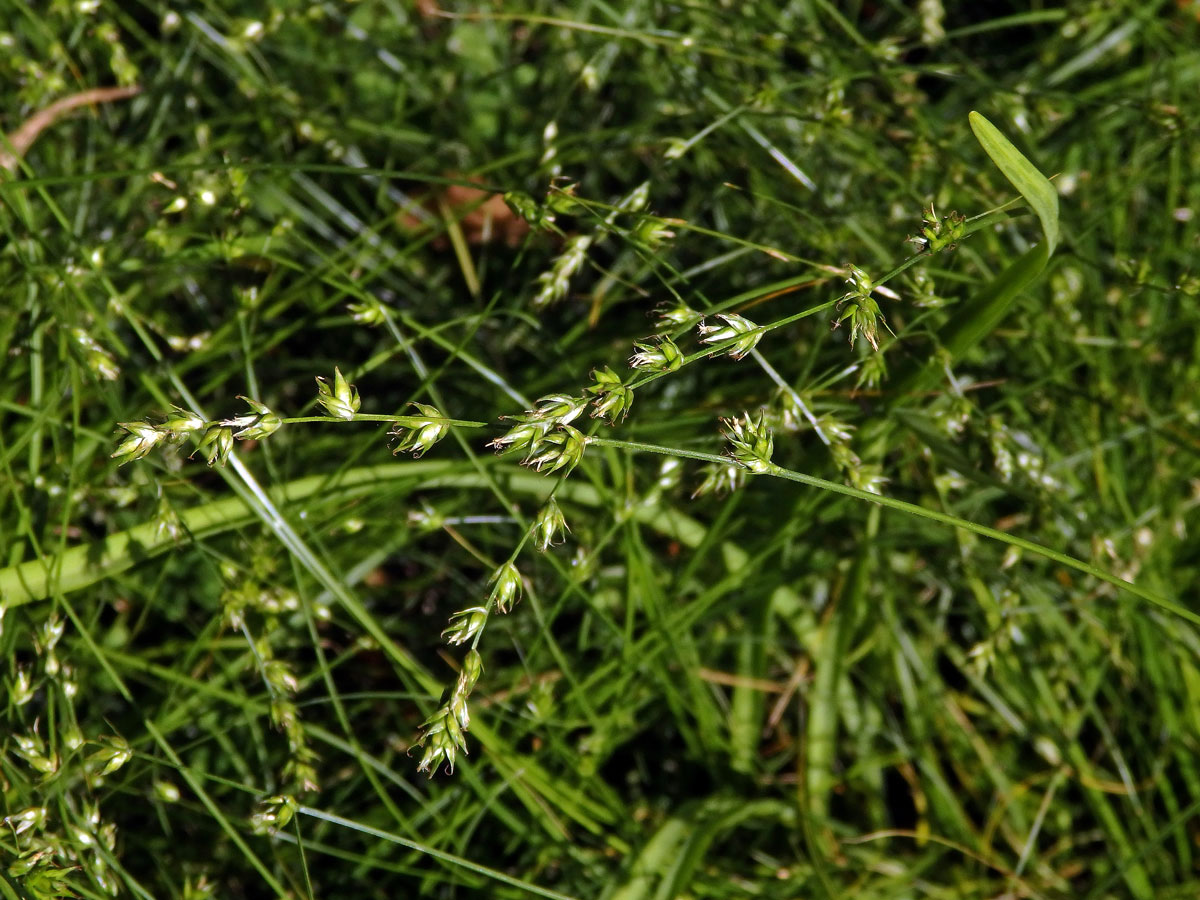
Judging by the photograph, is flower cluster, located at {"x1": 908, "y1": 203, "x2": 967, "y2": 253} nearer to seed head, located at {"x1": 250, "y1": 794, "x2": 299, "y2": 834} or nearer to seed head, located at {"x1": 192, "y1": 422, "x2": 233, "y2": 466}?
seed head, located at {"x1": 192, "y1": 422, "x2": 233, "y2": 466}

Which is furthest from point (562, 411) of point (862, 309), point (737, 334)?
point (862, 309)

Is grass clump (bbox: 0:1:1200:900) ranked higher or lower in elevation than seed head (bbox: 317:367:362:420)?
lower

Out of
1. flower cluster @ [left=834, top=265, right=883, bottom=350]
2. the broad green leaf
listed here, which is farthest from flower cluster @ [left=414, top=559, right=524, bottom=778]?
the broad green leaf

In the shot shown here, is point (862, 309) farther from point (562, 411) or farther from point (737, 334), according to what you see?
point (562, 411)

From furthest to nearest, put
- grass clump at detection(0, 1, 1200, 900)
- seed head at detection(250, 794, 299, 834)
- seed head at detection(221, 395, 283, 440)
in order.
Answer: grass clump at detection(0, 1, 1200, 900)
seed head at detection(250, 794, 299, 834)
seed head at detection(221, 395, 283, 440)

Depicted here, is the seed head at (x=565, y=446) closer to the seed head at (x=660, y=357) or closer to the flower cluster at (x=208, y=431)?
the seed head at (x=660, y=357)

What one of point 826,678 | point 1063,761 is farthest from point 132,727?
point 1063,761

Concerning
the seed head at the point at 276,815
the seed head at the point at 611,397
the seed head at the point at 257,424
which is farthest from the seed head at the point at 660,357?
the seed head at the point at 276,815

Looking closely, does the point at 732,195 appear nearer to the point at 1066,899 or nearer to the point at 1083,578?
the point at 1083,578
